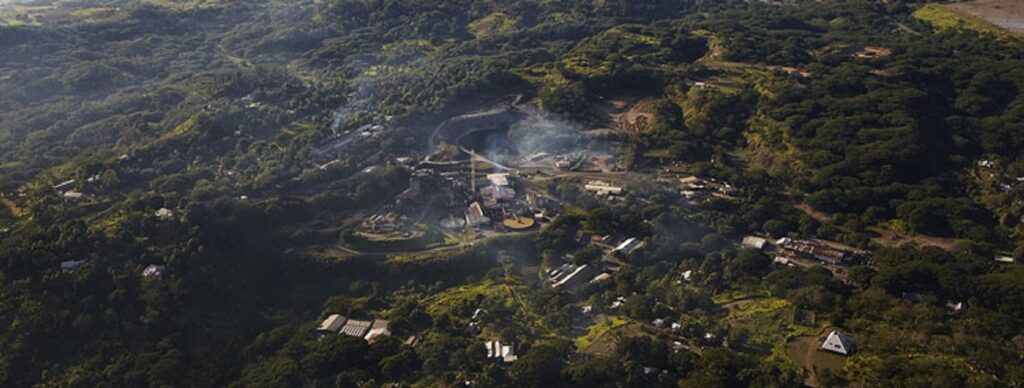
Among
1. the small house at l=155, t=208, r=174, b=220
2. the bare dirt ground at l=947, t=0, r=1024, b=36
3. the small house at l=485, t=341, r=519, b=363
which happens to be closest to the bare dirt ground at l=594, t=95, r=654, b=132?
the small house at l=485, t=341, r=519, b=363

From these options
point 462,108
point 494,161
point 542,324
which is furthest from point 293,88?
point 542,324

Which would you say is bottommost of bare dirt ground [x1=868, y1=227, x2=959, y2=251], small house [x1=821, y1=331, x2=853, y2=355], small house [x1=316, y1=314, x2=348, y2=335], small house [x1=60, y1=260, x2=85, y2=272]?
small house [x1=316, y1=314, x2=348, y2=335]

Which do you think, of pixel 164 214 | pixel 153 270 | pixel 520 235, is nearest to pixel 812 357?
pixel 520 235

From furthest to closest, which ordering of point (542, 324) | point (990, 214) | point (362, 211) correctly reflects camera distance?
point (362, 211) < point (990, 214) < point (542, 324)

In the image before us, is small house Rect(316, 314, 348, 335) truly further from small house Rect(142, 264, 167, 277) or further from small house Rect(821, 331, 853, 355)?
small house Rect(821, 331, 853, 355)

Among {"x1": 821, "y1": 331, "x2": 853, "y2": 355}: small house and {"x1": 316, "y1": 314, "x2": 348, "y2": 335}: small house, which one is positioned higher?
{"x1": 821, "y1": 331, "x2": 853, "y2": 355}: small house

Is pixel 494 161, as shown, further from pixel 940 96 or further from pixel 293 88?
pixel 940 96

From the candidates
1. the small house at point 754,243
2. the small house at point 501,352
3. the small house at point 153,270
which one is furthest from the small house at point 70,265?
the small house at point 754,243
